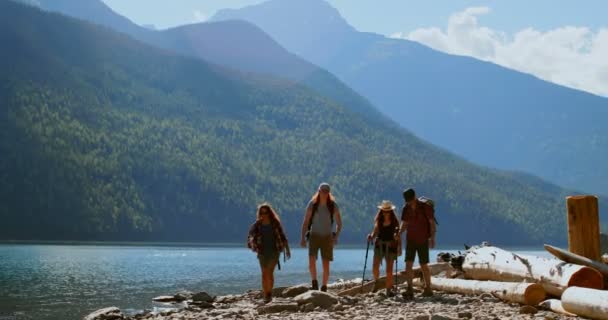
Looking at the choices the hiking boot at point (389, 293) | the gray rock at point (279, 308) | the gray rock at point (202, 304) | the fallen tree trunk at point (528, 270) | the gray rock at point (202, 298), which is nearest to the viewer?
the fallen tree trunk at point (528, 270)

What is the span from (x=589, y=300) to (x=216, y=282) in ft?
129

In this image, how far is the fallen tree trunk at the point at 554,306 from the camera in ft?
47.5

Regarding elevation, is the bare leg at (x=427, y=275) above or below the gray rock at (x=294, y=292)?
above

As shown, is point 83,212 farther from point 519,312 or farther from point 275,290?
point 519,312

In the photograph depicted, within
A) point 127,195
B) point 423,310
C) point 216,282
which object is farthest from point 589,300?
point 127,195

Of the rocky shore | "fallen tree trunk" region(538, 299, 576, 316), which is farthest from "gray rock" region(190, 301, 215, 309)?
"fallen tree trunk" region(538, 299, 576, 316)

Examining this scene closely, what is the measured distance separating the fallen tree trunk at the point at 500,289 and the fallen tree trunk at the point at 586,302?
1211mm

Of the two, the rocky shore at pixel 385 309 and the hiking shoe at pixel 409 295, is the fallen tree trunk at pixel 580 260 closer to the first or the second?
the rocky shore at pixel 385 309

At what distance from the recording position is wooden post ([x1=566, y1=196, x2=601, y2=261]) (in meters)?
17.3

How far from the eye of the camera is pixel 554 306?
1486cm

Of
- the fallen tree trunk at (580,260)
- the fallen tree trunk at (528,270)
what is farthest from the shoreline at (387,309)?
the fallen tree trunk at (580,260)

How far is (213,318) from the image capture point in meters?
17.2

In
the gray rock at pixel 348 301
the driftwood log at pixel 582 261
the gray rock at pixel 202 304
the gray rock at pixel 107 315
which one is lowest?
the gray rock at pixel 107 315

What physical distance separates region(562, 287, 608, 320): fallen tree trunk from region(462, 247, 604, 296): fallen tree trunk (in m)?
1.18
